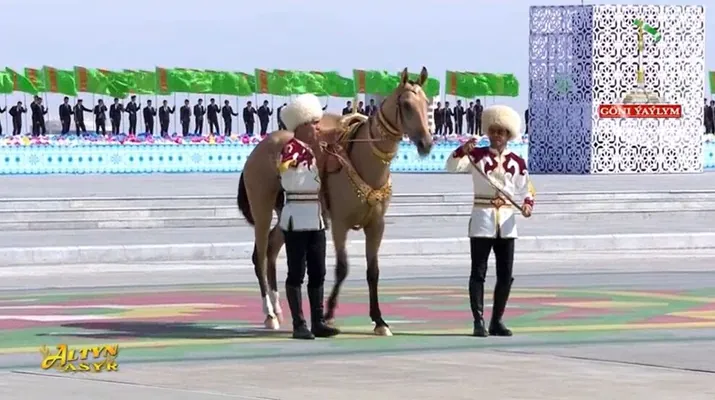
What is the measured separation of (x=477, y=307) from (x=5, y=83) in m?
51.1

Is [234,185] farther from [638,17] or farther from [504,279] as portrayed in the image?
[504,279]

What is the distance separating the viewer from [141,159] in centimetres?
5175

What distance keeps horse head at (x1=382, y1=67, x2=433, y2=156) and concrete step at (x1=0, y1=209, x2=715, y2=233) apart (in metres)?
14.1

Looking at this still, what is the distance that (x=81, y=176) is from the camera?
47938 millimetres

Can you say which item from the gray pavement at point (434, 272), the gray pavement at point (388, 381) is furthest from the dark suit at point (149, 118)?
the gray pavement at point (388, 381)

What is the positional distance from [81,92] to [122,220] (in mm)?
36321

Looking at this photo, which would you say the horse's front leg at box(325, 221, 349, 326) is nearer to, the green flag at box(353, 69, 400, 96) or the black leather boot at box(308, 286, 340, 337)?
the black leather boot at box(308, 286, 340, 337)

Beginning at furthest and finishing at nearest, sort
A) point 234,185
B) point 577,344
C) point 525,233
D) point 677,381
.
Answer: point 234,185 → point 525,233 → point 577,344 → point 677,381

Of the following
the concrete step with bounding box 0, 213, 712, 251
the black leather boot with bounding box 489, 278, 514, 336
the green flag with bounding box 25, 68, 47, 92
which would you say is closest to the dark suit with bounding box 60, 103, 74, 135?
the green flag with bounding box 25, 68, 47, 92

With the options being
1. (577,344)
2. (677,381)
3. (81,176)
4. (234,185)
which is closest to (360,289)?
(577,344)

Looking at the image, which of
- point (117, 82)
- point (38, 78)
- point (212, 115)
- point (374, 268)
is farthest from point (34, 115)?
point (374, 268)

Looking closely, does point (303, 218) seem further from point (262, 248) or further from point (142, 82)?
point (142, 82)

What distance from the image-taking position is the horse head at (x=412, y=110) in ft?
45.2

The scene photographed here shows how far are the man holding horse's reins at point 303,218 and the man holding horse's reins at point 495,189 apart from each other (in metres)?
1.04
